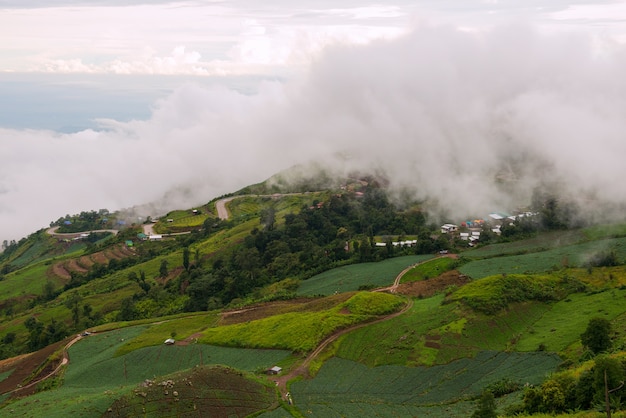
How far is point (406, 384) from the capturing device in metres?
52.4

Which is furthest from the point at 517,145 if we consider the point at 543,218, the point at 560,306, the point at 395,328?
the point at 395,328

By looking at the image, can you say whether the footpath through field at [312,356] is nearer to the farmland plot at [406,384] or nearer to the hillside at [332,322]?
the hillside at [332,322]

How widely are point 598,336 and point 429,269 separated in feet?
146

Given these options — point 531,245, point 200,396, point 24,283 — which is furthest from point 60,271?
point 531,245

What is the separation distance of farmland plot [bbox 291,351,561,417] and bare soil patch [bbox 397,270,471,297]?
22158mm

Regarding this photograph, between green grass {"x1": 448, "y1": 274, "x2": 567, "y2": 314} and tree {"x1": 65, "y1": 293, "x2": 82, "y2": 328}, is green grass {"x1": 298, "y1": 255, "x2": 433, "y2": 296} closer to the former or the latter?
green grass {"x1": 448, "y1": 274, "x2": 567, "y2": 314}

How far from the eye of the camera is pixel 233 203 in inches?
6860

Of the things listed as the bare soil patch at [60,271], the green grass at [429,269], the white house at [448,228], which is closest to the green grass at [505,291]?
the green grass at [429,269]

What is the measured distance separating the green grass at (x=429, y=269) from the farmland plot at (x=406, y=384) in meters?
31.4

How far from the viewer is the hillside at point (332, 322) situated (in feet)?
154

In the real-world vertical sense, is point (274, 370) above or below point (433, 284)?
below

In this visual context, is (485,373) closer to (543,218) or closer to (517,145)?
(543,218)

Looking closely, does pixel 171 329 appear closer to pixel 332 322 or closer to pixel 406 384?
pixel 332 322

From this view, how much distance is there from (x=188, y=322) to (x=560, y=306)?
53.6 meters
